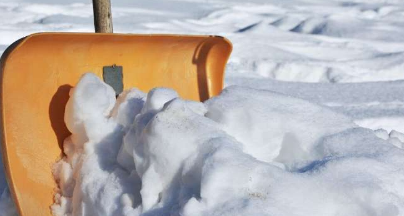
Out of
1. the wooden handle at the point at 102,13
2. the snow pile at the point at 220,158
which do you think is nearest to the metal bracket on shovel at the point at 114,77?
the snow pile at the point at 220,158

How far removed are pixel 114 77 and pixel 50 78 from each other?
0.29m

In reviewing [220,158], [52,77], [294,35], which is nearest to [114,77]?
[52,77]

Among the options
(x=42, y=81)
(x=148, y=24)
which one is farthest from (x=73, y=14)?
(x=42, y=81)

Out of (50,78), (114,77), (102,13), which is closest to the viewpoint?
(50,78)

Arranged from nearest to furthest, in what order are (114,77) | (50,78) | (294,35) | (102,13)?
(50,78), (114,77), (102,13), (294,35)

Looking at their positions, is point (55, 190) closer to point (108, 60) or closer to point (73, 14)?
point (108, 60)

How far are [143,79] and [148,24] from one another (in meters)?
4.24

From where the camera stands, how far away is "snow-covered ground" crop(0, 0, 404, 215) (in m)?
4.05

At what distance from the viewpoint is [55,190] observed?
2.25 meters

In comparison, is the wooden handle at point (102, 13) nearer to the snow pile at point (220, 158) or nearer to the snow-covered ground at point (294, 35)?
the snow pile at point (220, 158)

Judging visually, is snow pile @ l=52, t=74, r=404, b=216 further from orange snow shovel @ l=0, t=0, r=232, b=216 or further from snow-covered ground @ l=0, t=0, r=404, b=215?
snow-covered ground @ l=0, t=0, r=404, b=215

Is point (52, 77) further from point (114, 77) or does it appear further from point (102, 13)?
point (102, 13)

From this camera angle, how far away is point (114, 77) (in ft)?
8.45

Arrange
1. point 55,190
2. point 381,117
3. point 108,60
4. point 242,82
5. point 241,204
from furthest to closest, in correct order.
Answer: point 242,82 < point 381,117 < point 108,60 < point 55,190 < point 241,204
